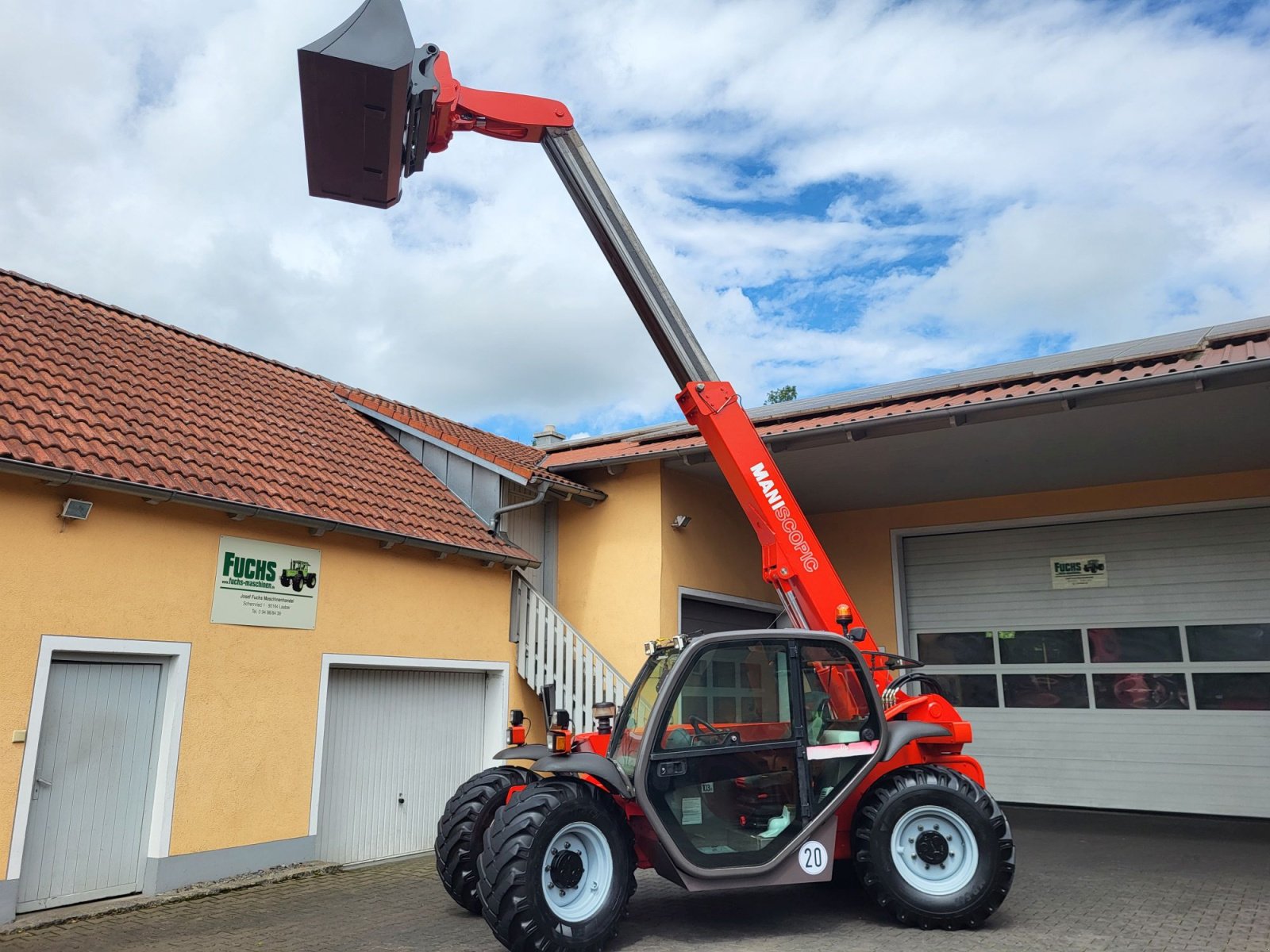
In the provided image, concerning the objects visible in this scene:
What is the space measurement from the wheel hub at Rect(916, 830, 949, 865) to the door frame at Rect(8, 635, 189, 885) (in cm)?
524

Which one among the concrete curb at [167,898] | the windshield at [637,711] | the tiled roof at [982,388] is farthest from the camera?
the tiled roof at [982,388]

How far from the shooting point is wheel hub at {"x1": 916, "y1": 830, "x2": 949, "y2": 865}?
219 inches

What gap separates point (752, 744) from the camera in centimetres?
541

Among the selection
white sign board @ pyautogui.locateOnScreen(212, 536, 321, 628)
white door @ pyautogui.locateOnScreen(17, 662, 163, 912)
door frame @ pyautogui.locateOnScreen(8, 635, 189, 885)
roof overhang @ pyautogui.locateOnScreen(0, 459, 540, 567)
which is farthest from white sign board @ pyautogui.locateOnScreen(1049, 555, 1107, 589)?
white door @ pyautogui.locateOnScreen(17, 662, 163, 912)

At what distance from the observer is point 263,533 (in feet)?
25.5

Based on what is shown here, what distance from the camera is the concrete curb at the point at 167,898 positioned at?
589cm

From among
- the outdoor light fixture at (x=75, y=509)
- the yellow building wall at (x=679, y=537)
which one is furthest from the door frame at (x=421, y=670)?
the outdoor light fixture at (x=75, y=509)

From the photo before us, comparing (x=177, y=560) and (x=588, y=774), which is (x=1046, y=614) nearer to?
(x=588, y=774)

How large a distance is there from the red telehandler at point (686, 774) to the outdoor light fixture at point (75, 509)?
9.62 ft

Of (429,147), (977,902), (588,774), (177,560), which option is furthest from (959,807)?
(177,560)

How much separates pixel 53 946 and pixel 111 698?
5.75 ft

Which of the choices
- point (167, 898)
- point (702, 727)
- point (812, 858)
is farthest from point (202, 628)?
point (812, 858)

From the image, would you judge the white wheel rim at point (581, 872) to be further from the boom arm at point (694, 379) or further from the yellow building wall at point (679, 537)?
the yellow building wall at point (679, 537)

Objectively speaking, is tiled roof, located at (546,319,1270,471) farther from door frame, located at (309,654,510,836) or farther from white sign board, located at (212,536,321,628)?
white sign board, located at (212,536,321,628)
